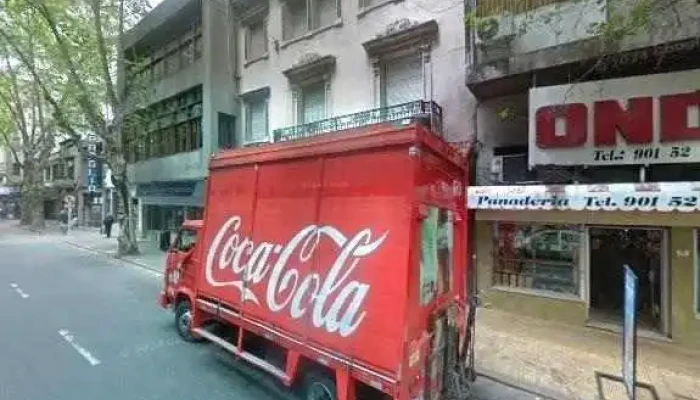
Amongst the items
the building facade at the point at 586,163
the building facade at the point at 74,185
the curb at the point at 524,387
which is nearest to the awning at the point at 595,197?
the building facade at the point at 586,163

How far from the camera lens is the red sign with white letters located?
7.93 metres

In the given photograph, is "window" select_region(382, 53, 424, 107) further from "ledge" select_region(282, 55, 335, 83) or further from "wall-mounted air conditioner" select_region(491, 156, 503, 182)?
"wall-mounted air conditioner" select_region(491, 156, 503, 182)

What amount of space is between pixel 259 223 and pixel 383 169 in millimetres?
2307

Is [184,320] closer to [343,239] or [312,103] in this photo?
[343,239]

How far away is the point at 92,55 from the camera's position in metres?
20.5

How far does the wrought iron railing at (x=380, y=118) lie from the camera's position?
457 inches

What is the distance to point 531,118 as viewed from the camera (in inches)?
363

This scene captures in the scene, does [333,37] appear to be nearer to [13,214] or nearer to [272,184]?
[272,184]

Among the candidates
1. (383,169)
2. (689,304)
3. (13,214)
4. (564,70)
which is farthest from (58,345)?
(13,214)

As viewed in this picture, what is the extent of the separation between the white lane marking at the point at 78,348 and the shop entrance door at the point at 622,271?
938cm

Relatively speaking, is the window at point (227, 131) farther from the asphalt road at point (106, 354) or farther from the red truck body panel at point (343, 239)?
the red truck body panel at point (343, 239)

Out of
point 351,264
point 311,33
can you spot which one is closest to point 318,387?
point 351,264

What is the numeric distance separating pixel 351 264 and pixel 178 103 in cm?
1934

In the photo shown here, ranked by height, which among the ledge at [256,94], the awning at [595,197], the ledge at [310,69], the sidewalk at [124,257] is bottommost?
the sidewalk at [124,257]
